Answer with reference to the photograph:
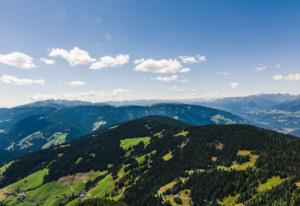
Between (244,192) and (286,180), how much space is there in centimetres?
2224

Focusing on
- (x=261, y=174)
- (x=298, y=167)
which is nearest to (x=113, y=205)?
(x=261, y=174)

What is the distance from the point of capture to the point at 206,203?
19012 centimetres

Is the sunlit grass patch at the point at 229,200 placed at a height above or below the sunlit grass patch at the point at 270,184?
below

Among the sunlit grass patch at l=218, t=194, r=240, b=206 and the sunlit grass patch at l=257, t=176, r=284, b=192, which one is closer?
the sunlit grass patch at l=257, t=176, r=284, b=192

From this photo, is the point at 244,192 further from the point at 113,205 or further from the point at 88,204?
the point at 88,204

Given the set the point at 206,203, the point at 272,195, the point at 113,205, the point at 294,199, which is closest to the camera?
the point at 294,199

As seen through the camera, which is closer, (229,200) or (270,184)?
(270,184)

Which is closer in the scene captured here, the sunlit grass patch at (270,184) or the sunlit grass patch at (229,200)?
the sunlit grass patch at (270,184)

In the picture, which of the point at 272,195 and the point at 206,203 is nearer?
the point at 272,195

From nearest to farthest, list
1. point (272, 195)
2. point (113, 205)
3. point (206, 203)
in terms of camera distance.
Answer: point (272, 195), point (113, 205), point (206, 203)

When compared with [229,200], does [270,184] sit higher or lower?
higher

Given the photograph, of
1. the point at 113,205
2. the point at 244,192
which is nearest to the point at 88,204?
→ the point at 113,205

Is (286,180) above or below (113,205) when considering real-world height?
above

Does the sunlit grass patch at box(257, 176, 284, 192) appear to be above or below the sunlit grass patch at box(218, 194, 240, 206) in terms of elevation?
above
